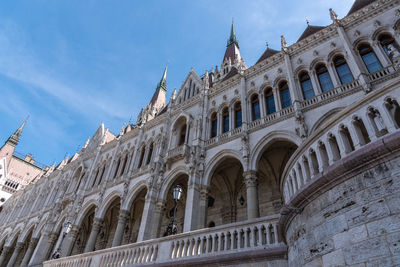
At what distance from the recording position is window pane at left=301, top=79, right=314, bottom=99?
13444 mm

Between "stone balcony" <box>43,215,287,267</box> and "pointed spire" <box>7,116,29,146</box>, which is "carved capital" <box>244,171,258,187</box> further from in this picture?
"pointed spire" <box>7,116,29,146</box>

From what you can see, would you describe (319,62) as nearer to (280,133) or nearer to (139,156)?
(280,133)

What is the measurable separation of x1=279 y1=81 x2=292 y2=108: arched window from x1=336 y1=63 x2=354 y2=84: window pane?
2633 mm

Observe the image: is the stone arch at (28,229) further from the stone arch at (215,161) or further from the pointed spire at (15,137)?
the pointed spire at (15,137)

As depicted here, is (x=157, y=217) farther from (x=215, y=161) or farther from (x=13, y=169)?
(x=13, y=169)

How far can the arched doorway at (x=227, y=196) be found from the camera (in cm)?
1566

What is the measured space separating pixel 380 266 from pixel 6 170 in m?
55.6

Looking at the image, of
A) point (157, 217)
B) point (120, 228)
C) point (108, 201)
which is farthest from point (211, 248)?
point (108, 201)

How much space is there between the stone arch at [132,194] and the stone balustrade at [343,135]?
43.6 feet

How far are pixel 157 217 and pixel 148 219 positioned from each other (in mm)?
517

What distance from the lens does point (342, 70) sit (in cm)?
1291

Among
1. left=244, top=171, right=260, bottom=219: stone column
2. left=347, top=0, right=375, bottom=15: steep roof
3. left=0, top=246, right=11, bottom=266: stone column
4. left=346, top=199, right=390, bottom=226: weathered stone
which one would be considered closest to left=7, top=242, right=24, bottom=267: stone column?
left=0, top=246, right=11, bottom=266: stone column

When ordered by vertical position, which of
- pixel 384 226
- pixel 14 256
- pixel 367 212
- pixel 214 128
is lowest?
pixel 384 226

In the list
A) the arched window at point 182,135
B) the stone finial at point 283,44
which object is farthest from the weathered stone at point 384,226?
the arched window at point 182,135
